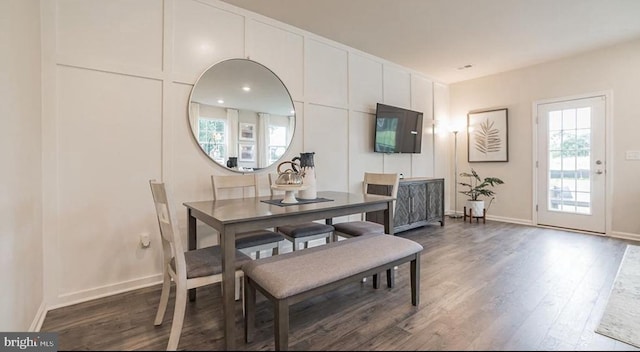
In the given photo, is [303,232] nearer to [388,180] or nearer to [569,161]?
[388,180]

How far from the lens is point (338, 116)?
372cm

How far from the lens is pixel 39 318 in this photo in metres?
1.81

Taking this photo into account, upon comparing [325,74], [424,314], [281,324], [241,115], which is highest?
[325,74]

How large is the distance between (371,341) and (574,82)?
4.87m

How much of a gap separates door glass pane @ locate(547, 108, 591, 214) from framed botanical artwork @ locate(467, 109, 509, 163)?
620mm

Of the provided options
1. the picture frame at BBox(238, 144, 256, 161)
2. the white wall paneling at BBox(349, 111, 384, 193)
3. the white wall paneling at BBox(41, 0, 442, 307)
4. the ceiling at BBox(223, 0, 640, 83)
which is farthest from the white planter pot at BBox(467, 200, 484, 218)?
the picture frame at BBox(238, 144, 256, 161)

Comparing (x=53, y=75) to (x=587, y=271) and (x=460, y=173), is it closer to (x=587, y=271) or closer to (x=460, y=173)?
(x=587, y=271)

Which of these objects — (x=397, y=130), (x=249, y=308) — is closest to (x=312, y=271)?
(x=249, y=308)

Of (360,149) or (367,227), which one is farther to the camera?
(360,149)

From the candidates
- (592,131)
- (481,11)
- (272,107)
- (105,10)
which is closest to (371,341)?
(272,107)

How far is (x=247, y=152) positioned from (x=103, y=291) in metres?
1.61

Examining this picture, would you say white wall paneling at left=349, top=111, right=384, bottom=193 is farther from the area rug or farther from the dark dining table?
the area rug

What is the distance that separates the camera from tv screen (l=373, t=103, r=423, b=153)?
4098mm

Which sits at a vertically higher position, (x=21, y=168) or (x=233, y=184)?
(x=21, y=168)
